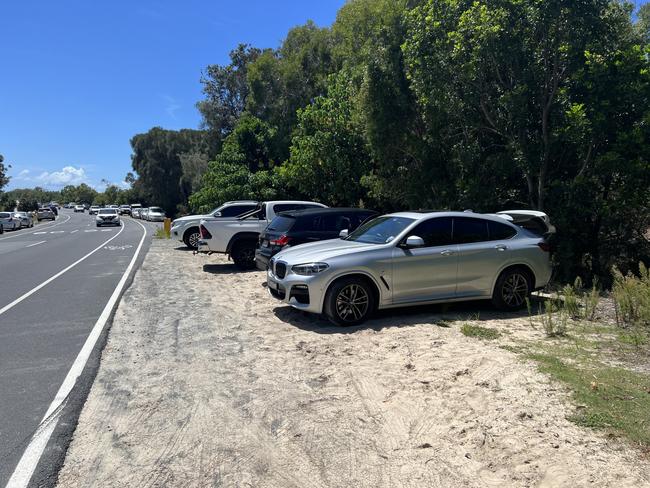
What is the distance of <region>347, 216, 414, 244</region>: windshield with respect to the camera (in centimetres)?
812

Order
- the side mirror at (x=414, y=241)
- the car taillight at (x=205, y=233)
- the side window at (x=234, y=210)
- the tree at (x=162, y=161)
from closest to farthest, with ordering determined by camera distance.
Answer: the side mirror at (x=414, y=241) < the car taillight at (x=205, y=233) < the side window at (x=234, y=210) < the tree at (x=162, y=161)

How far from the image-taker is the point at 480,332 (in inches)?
271

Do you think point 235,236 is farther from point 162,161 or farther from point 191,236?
point 162,161

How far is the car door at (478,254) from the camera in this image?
26.5 feet

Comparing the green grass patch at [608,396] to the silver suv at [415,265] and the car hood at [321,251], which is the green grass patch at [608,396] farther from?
the car hood at [321,251]

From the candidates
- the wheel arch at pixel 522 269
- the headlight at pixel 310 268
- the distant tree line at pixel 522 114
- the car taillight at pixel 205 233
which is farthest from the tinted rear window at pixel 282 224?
the distant tree line at pixel 522 114

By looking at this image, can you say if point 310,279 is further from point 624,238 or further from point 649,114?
point 624,238

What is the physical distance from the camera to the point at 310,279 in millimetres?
7422

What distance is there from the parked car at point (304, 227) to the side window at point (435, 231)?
3420 millimetres

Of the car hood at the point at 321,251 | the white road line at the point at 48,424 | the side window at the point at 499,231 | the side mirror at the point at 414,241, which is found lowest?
the white road line at the point at 48,424

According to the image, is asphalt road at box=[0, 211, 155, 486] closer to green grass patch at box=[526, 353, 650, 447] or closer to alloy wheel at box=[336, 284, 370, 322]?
alloy wheel at box=[336, 284, 370, 322]

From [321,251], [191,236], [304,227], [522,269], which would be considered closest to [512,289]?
[522,269]

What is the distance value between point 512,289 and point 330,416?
16.2 ft

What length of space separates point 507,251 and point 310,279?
3.27 meters
